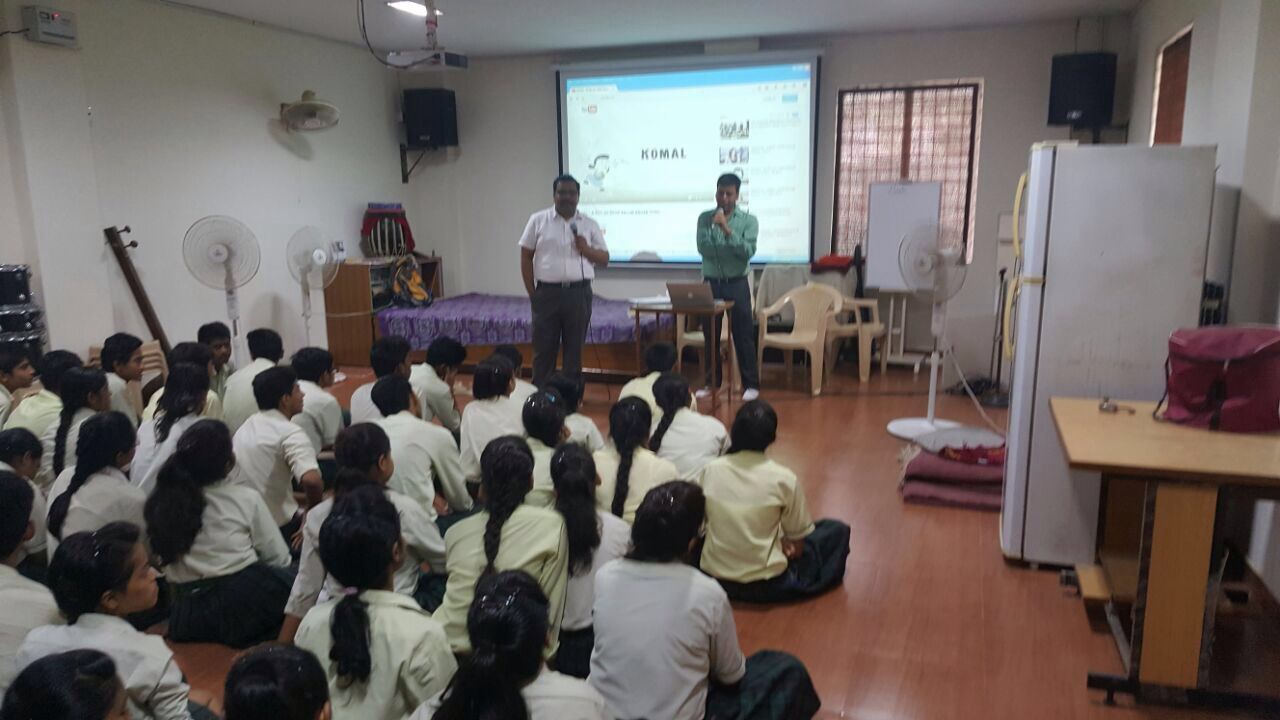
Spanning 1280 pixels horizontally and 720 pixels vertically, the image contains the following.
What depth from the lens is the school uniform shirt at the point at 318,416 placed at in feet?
12.0

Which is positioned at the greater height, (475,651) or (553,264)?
(553,264)

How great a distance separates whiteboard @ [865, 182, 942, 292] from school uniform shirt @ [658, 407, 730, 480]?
12.0 feet

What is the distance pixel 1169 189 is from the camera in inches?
113

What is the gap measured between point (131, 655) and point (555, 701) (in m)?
0.97

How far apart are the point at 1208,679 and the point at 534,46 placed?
6.52 metres

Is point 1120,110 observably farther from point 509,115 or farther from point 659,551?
point 659,551

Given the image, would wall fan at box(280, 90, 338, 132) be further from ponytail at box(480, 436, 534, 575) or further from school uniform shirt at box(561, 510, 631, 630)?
school uniform shirt at box(561, 510, 631, 630)

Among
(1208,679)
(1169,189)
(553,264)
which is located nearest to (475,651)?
(1208,679)

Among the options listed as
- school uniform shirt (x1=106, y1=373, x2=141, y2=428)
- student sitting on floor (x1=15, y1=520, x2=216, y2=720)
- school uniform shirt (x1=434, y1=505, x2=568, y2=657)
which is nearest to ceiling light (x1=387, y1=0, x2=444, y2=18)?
school uniform shirt (x1=106, y1=373, x2=141, y2=428)

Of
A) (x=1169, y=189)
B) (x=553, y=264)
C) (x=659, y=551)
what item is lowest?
(x=659, y=551)

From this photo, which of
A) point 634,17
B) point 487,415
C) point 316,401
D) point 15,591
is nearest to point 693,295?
point 634,17

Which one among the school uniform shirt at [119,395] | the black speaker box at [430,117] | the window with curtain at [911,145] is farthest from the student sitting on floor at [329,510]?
the black speaker box at [430,117]

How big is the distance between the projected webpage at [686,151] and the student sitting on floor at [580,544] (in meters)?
4.96

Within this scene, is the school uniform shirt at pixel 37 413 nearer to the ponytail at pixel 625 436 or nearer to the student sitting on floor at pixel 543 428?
the student sitting on floor at pixel 543 428
